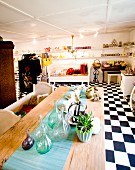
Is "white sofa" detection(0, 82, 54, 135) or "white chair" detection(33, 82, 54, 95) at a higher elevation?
"white chair" detection(33, 82, 54, 95)

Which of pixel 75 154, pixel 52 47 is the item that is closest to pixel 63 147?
pixel 75 154

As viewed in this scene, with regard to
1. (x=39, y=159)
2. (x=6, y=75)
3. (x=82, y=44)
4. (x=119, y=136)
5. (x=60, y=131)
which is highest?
(x=82, y=44)

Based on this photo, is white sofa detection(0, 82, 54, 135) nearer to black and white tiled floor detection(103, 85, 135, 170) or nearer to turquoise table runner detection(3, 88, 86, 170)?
turquoise table runner detection(3, 88, 86, 170)

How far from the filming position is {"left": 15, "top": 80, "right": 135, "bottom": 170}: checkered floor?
1911mm

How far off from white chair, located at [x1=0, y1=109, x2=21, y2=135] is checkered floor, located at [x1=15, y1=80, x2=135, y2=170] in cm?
137

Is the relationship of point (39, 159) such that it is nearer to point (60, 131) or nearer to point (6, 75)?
point (60, 131)

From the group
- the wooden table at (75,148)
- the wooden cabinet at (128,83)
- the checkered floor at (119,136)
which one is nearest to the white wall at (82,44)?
the wooden cabinet at (128,83)

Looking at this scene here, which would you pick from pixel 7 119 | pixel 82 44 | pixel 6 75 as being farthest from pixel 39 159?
pixel 82 44

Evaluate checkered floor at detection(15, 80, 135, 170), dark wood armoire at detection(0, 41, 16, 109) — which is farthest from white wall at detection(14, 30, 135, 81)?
dark wood armoire at detection(0, 41, 16, 109)

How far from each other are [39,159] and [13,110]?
1.45 meters

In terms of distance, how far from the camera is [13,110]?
2.31m

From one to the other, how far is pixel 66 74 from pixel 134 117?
376cm

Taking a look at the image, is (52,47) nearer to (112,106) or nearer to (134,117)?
(112,106)

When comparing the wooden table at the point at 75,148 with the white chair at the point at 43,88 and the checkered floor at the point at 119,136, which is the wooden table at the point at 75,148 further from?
the white chair at the point at 43,88
